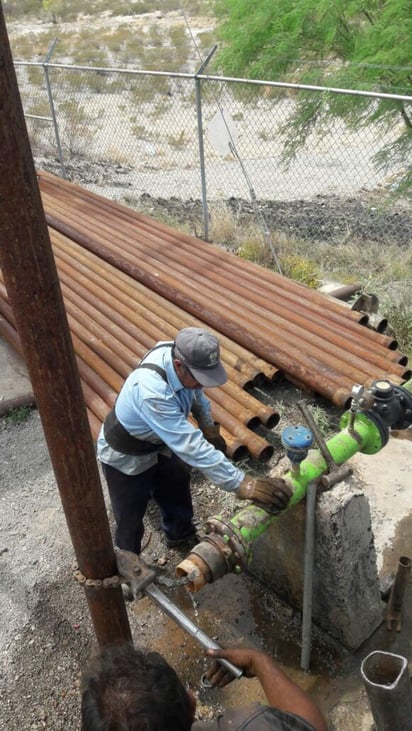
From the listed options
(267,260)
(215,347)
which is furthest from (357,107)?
(215,347)

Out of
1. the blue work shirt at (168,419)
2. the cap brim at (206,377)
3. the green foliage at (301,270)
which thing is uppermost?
the cap brim at (206,377)

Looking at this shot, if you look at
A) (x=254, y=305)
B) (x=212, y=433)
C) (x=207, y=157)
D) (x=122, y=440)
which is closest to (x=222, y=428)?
(x=212, y=433)

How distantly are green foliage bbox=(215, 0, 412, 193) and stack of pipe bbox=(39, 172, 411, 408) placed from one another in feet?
11.0

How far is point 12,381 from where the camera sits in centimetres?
523

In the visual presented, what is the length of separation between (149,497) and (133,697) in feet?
6.14

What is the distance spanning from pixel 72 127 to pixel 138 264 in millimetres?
10794

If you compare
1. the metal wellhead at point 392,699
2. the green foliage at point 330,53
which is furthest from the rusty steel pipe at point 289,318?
the green foliage at point 330,53

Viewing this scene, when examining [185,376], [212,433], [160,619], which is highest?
[185,376]

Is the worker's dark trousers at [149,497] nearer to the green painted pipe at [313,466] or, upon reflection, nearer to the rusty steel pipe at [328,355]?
the green painted pipe at [313,466]

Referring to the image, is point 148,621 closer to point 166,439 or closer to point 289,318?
point 166,439

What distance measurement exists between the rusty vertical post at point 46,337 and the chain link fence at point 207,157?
13.5ft

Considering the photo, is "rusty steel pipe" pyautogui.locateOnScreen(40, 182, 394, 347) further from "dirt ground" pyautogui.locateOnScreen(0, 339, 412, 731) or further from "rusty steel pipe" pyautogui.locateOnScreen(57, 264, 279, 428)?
"dirt ground" pyautogui.locateOnScreen(0, 339, 412, 731)

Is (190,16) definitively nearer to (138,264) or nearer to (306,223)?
(306,223)

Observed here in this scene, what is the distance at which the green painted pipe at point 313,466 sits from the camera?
257cm
